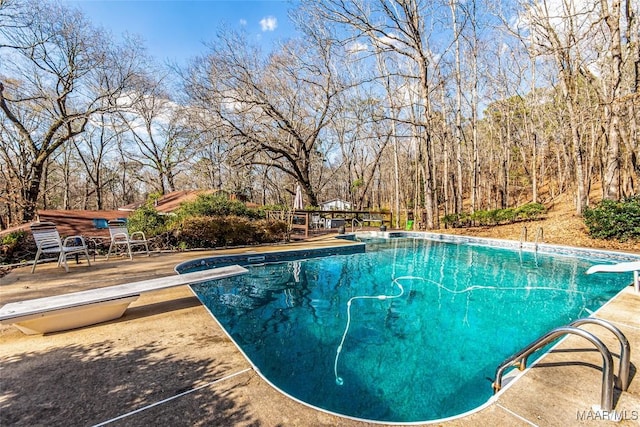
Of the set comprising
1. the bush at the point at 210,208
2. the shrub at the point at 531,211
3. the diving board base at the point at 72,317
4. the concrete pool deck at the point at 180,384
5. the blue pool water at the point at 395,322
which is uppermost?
the bush at the point at 210,208

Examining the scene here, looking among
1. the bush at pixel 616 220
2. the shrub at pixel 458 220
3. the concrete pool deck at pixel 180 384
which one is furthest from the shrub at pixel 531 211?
the concrete pool deck at pixel 180 384

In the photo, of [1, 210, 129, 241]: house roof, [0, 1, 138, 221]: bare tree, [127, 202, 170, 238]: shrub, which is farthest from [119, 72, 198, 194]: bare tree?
[127, 202, 170, 238]: shrub

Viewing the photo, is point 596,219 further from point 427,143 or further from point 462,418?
point 462,418

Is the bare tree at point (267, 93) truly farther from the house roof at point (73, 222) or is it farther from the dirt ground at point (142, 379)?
the dirt ground at point (142, 379)

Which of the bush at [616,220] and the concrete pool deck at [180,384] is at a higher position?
the bush at [616,220]

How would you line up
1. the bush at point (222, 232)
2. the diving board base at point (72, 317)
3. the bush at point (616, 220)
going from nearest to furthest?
the diving board base at point (72, 317) < the bush at point (616, 220) < the bush at point (222, 232)

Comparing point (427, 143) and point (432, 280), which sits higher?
point (427, 143)

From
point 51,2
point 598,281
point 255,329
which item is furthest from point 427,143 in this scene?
point 51,2

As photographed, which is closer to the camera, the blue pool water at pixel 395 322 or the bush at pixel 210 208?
the blue pool water at pixel 395 322

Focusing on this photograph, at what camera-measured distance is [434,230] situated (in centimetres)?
1384

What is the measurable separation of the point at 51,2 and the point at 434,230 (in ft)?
60.2

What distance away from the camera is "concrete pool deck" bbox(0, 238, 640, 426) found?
5.82 feet

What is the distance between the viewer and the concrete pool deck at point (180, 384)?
177 centimetres

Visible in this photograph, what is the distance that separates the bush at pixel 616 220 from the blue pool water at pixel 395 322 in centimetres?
208
